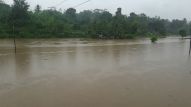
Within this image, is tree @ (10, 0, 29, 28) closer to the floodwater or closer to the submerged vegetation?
the submerged vegetation

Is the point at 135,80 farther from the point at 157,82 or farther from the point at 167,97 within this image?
the point at 167,97

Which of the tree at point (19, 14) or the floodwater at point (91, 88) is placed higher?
the tree at point (19, 14)

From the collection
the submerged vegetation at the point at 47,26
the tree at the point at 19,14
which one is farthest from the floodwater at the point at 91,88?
the tree at the point at 19,14

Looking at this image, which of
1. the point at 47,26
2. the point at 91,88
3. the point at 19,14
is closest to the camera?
the point at 91,88

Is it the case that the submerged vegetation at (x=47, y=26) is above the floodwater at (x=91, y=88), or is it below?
above

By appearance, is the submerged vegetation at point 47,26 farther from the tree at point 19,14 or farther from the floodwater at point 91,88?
the floodwater at point 91,88

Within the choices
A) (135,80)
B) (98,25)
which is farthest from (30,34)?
(135,80)

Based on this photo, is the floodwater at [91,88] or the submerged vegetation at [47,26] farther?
the submerged vegetation at [47,26]

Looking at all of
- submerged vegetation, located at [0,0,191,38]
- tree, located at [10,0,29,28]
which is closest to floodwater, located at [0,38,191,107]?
submerged vegetation, located at [0,0,191,38]

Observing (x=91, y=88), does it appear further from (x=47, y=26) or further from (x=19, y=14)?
(x=47, y=26)

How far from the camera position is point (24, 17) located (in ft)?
137

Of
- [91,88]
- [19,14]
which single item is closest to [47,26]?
[19,14]

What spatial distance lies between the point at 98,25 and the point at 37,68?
116ft

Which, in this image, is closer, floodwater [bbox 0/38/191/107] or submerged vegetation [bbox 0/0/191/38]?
floodwater [bbox 0/38/191/107]
